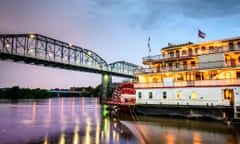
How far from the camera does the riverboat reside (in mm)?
21969

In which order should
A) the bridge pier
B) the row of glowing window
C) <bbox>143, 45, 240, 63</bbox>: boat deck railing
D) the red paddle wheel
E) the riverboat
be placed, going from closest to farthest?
the riverboat
the row of glowing window
<bbox>143, 45, 240, 63</bbox>: boat deck railing
the red paddle wheel
the bridge pier

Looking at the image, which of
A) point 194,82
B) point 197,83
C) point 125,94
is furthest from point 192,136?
point 125,94

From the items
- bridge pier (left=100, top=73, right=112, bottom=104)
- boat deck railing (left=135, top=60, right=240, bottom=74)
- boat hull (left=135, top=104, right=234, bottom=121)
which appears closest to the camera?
boat hull (left=135, top=104, right=234, bottom=121)

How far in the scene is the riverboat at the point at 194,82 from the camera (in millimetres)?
21969

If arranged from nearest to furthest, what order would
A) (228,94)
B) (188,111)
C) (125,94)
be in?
(228,94) → (188,111) → (125,94)

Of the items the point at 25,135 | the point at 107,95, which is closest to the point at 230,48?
the point at 25,135

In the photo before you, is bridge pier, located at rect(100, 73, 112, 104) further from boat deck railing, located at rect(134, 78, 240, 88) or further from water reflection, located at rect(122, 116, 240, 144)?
water reflection, located at rect(122, 116, 240, 144)

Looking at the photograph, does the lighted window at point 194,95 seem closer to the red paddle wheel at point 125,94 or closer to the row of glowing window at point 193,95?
the row of glowing window at point 193,95

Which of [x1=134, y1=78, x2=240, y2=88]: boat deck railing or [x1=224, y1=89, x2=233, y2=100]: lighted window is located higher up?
[x1=134, y1=78, x2=240, y2=88]: boat deck railing

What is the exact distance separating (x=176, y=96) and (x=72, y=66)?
211ft

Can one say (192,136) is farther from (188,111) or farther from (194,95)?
(194,95)

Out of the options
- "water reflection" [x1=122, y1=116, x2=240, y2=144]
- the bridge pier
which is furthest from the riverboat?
the bridge pier

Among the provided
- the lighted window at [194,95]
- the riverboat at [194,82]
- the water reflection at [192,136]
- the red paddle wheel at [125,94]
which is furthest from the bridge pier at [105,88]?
the water reflection at [192,136]

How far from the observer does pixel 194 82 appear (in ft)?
79.0
